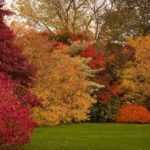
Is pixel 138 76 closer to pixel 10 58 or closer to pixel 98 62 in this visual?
pixel 98 62

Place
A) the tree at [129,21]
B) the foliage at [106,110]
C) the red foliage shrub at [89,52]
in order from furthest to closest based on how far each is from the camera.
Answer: the tree at [129,21]
the red foliage shrub at [89,52]
the foliage at [106,110]

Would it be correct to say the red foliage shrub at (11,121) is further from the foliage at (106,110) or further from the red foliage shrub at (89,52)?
the red foliage shrub at (89,52)

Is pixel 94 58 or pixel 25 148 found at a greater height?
pixel 94 58

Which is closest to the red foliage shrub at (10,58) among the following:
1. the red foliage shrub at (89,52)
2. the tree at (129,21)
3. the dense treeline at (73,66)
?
the dense treeline at (73,66)

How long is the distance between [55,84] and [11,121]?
20.5 meters

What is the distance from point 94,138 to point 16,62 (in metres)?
5.35

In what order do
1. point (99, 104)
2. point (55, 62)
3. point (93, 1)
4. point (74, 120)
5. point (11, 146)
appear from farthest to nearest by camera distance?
1. point (93, 1)
2. point (99, 104)
3. point (74, 120)
4. point (55, 62)
5. point (11, 146)

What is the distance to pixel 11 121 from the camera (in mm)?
18688

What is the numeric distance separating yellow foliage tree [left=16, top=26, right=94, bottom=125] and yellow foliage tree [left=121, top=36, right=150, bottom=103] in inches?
217

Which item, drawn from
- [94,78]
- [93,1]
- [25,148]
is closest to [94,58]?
[94,78]

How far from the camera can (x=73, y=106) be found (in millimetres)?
40875

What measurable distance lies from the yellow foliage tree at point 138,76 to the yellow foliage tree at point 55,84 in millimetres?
5519

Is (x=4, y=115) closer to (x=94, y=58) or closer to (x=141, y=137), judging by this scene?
(x=141, y=137)

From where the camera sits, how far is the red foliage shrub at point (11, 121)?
18.6m
